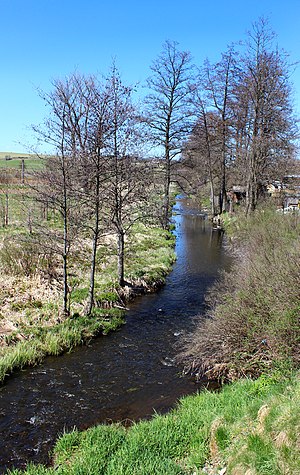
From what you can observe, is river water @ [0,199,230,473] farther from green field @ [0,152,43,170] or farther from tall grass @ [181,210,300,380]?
green field @ [0,152,43,170]

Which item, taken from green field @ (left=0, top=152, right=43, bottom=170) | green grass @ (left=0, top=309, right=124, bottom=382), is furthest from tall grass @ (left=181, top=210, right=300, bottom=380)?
green field @ (left=0, top=152, right=43, bottom=170)

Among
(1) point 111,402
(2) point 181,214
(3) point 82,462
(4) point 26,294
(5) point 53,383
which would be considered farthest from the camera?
(2) point 181,214

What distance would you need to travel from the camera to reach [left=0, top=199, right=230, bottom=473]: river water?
6.42 m

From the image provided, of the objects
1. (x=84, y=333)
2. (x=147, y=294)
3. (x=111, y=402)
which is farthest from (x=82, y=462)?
(x=147, y=294)

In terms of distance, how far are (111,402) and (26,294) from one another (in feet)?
17.1

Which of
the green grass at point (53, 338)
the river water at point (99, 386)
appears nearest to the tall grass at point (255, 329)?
the river water at point (99, 386)

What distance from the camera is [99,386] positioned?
7.93 m

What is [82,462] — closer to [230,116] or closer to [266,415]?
[266,415]

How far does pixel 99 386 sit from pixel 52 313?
10.8 feet

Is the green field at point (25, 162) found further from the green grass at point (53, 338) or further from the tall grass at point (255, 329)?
the tall grass at point (255, 329)

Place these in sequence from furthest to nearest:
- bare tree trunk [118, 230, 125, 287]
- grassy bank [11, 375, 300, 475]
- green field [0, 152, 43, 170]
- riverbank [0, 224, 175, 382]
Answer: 1. bare tree trunk [118, 230, 125, 287]
2. green field [0, 152, 43, 170]
3. riverbank [0, 224, 175, 382]
4. grassy bank [11, 375, 300, 475]

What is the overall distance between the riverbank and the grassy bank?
3.34 metres

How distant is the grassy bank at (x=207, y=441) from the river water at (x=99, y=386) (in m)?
0.65

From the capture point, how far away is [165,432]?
5.63m
